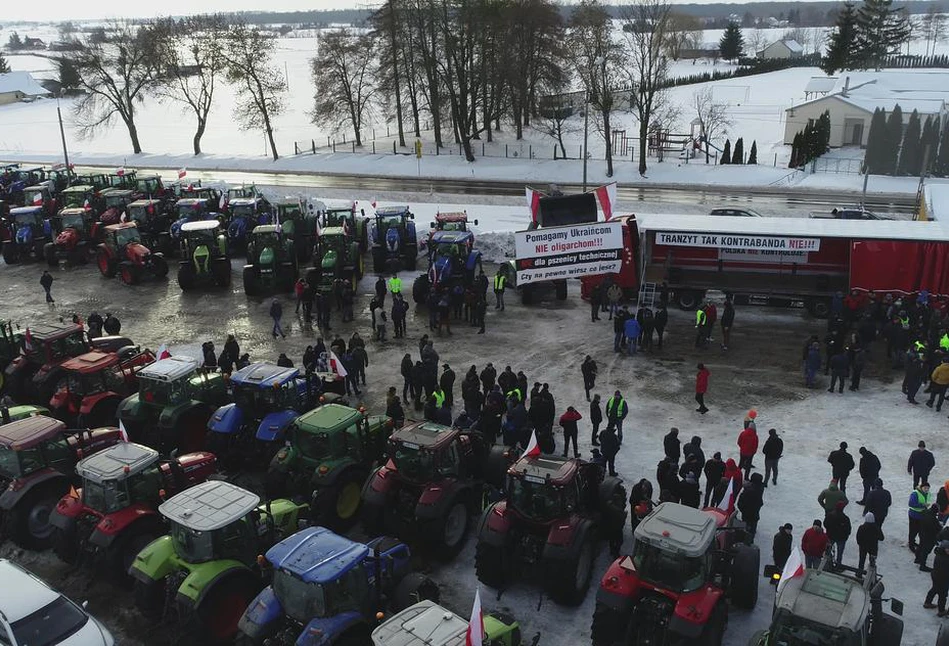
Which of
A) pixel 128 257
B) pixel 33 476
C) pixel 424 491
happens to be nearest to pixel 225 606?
pixel 424 491

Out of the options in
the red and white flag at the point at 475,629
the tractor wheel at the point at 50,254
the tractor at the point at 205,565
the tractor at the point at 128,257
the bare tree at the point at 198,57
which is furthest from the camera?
the bare tree at the point at 198,57

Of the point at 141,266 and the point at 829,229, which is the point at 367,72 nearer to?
the point at 141,266

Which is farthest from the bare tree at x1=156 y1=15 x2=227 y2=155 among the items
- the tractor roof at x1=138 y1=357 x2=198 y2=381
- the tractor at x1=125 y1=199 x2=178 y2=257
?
the tractor roof at x1=138 y1=357 x2=198 y2=381

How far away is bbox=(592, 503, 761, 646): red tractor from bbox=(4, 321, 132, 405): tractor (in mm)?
12779

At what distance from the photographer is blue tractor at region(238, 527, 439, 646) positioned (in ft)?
27.1

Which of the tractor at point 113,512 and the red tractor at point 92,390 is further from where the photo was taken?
the red tractor at point 92,390

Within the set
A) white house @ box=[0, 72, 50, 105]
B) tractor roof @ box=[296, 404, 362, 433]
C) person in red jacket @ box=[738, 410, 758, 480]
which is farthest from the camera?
white house @ box=[0, 72, 50, 105]

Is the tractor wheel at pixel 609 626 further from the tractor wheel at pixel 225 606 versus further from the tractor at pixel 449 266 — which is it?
the tractor at pixel 449 266

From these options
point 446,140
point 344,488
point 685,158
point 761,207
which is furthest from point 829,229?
point 446,140

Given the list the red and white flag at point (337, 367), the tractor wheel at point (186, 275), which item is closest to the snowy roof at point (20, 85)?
the tractor wheel at point (186, 275)

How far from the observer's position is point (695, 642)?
8.30 m

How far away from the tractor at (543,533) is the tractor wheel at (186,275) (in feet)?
57.8

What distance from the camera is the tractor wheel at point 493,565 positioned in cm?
1006

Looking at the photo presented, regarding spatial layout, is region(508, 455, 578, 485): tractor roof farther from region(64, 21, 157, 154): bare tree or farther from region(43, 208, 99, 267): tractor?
region(64, 21, 157, 154): bare tree
